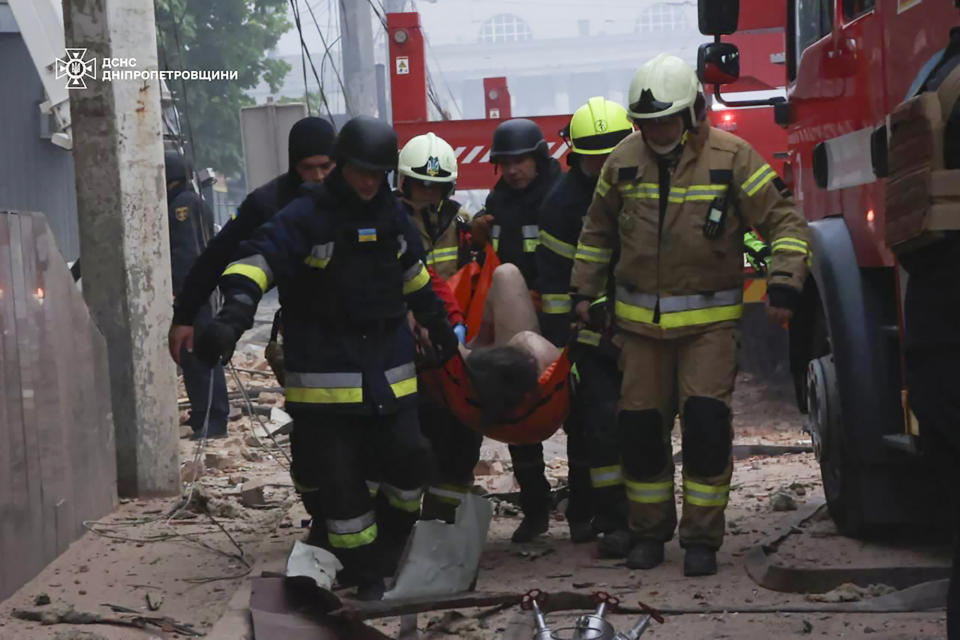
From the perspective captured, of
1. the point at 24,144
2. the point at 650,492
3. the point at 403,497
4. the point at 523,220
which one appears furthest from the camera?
the point at 24,144

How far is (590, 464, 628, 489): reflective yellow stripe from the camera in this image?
6.68 m

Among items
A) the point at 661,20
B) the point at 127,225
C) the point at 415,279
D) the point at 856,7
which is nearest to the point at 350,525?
the point at 415,279

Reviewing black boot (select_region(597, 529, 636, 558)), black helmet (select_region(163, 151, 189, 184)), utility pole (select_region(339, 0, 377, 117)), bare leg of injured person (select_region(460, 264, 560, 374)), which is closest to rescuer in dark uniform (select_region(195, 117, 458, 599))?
bare leg of injured person (select_region(460, 264, 560, 374))

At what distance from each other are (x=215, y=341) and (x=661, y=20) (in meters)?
114

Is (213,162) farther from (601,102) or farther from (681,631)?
(681,631)

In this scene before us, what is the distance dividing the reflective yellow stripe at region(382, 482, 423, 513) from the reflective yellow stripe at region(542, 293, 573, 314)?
112 cm

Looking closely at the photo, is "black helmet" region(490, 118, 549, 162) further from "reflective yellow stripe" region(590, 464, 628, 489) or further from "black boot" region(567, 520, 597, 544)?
"black boot" region(567, 520, 597, 544)

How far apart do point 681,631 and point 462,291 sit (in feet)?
7.69

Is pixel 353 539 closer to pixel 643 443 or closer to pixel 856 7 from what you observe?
pixel 643 443

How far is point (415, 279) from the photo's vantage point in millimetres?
6059

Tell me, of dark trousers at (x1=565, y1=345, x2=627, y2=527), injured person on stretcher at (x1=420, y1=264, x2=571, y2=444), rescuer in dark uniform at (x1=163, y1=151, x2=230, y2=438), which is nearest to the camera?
injured person on stretcher at (x1=420, y1=264, x2=571, y2=444)

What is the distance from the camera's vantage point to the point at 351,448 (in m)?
5.86

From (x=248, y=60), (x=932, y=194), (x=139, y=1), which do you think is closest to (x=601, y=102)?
(x=139, y=1)

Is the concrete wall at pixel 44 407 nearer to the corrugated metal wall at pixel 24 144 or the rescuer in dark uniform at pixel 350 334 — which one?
the rescuer in dark uniform at pixel 350 334
